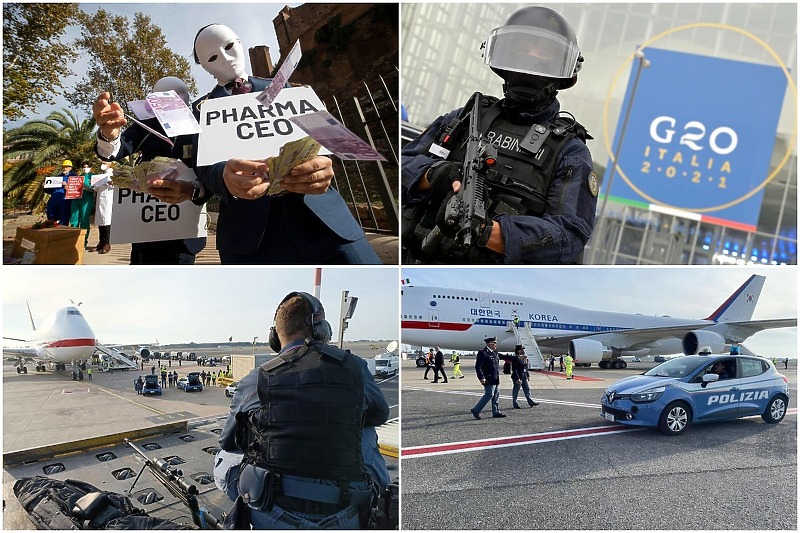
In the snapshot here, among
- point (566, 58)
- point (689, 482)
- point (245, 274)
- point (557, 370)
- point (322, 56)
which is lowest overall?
point (689, 482)

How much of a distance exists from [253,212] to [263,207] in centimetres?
5

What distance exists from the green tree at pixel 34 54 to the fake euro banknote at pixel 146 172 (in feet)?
4.19

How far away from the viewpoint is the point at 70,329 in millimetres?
3199

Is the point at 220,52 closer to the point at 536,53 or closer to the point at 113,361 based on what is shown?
the point at 536,53

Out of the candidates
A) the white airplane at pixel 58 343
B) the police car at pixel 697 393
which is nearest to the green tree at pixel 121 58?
the white airplane at pixel 58 343

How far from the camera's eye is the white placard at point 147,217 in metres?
2.38

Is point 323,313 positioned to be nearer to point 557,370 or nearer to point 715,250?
point 557,370

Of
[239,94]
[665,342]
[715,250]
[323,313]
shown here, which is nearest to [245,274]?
[323,313]

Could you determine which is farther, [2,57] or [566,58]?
[2,57]

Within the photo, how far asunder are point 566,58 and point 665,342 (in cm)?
206

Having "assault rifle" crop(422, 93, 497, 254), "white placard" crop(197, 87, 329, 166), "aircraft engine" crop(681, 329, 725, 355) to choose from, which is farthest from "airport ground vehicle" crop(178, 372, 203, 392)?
"aircraft engine" crop(681, 329, 725, 355)

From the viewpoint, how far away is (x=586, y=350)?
11.4ft

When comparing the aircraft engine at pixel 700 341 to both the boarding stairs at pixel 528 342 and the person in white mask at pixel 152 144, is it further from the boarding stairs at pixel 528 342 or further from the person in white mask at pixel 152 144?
the person in white mask at pixel 152 144

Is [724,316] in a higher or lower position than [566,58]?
lower
